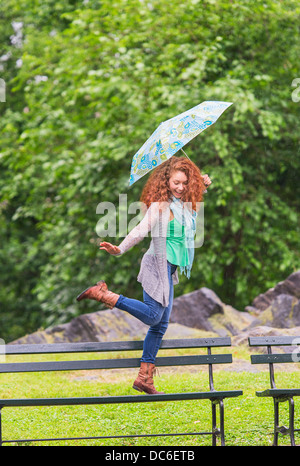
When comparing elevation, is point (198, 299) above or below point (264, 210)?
below

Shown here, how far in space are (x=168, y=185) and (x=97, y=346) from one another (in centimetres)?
116

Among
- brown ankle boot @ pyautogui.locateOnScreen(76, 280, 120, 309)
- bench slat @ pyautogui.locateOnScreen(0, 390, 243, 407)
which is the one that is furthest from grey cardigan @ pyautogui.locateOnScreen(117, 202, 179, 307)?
bench slat @ pyautogui.locateOnScreen(0, 390, 243, 407)

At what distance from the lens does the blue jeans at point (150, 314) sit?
13.9ft

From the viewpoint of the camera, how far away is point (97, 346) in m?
4.43

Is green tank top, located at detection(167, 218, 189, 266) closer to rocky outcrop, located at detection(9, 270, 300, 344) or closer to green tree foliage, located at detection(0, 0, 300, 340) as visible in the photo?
rocky outcrop, located at detection(9, 270, 300, 344)

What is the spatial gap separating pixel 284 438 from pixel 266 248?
631 cm

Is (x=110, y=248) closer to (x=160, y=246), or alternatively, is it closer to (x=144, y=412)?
(x=160, y=246)

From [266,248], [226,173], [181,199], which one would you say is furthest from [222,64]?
[181,199]

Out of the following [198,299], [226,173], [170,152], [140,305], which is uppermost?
[170,152]

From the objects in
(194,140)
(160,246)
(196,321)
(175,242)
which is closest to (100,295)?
(160,246)

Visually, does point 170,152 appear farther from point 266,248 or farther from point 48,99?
point 48,99

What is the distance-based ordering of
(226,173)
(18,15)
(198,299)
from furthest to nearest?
(18,15), (226,173), (198,299)

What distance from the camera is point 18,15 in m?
17.3

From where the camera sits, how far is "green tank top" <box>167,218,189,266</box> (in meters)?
4.35
